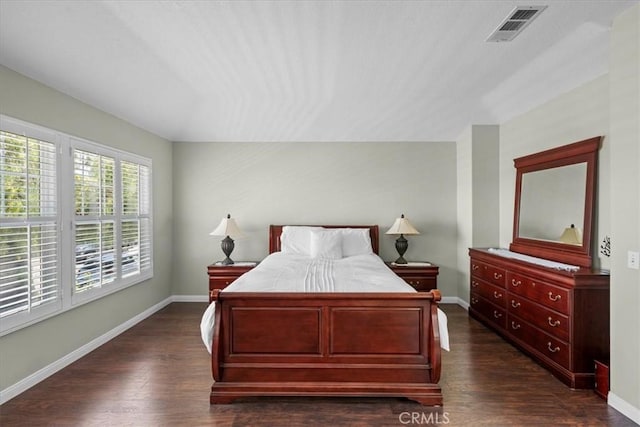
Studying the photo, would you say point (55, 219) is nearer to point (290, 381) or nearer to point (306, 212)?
point (290, 381)

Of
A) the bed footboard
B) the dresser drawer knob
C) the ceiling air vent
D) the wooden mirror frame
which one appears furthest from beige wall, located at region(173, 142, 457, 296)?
the bed footboard

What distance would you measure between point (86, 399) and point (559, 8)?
170 inches

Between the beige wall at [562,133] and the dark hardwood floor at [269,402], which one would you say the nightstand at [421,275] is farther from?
the dark hardwood floor at [269,402]

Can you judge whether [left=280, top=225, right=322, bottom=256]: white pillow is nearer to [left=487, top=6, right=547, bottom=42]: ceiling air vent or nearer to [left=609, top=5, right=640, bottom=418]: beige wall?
[left=487, top=6, right=547, bottom=42]: ceiling air vent

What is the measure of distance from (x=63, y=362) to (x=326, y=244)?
286 centimetres

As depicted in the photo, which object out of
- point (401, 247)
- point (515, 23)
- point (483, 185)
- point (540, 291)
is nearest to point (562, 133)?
point (483, 185)

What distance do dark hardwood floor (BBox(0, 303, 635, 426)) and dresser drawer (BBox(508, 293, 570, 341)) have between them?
0.36m

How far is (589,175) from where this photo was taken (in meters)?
3.04

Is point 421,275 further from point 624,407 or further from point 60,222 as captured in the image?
point 60,222

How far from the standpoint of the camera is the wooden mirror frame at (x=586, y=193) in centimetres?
301

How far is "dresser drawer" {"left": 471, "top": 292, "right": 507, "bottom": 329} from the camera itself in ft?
12.1

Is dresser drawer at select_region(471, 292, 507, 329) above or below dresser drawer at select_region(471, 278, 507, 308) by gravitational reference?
below

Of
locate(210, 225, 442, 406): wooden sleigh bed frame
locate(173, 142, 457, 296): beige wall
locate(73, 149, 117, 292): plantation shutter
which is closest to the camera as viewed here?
locate(210, 225, 442, 406): wooden sleigh bed frame

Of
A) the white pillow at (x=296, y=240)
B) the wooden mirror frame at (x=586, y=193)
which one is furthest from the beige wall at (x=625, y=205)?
the white pillow at (x=296, y=240)
